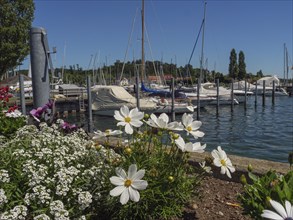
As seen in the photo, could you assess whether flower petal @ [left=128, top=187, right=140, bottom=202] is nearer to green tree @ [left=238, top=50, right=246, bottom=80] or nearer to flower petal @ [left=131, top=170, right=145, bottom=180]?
flower petal @ [left=131, top=170, right=145, bottom=180]

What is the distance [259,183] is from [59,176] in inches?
52.0

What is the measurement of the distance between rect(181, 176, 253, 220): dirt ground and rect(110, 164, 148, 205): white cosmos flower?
2.48 feet

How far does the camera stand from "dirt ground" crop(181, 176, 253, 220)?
266cm

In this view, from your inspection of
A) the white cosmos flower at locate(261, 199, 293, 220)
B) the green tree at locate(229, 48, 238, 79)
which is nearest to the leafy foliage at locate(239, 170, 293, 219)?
the white cosmos flower at locate(261, 199, 293, 220)

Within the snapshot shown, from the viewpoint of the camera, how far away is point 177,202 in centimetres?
250

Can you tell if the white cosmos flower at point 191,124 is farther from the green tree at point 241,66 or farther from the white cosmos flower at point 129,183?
the green tree at point 241,66

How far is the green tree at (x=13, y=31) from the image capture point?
23.7 m

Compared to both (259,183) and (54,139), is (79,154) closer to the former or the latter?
(54,139)

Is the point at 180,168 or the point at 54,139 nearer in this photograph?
the point at 180,168

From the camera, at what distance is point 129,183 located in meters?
2.04

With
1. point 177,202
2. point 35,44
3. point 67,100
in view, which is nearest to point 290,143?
point 35,44

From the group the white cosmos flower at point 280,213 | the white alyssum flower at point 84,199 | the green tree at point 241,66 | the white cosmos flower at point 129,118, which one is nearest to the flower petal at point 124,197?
the white alyssum flower at point 84,199

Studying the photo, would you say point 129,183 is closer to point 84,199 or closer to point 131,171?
point 131,171

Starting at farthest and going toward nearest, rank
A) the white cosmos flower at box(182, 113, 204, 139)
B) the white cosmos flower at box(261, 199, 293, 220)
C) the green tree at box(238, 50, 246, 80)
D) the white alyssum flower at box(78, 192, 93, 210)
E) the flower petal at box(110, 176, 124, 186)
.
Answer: the green tree at box(238, 50, 246, 80)
the white cosmos flower at box(182, 113, 204, 139)
the white alyssum flower at box(78, 192, 93, 210)
the flower petal at box(110, 176, 124, 186)
the white cosmos flower at box(261, 199, 293, 220)
